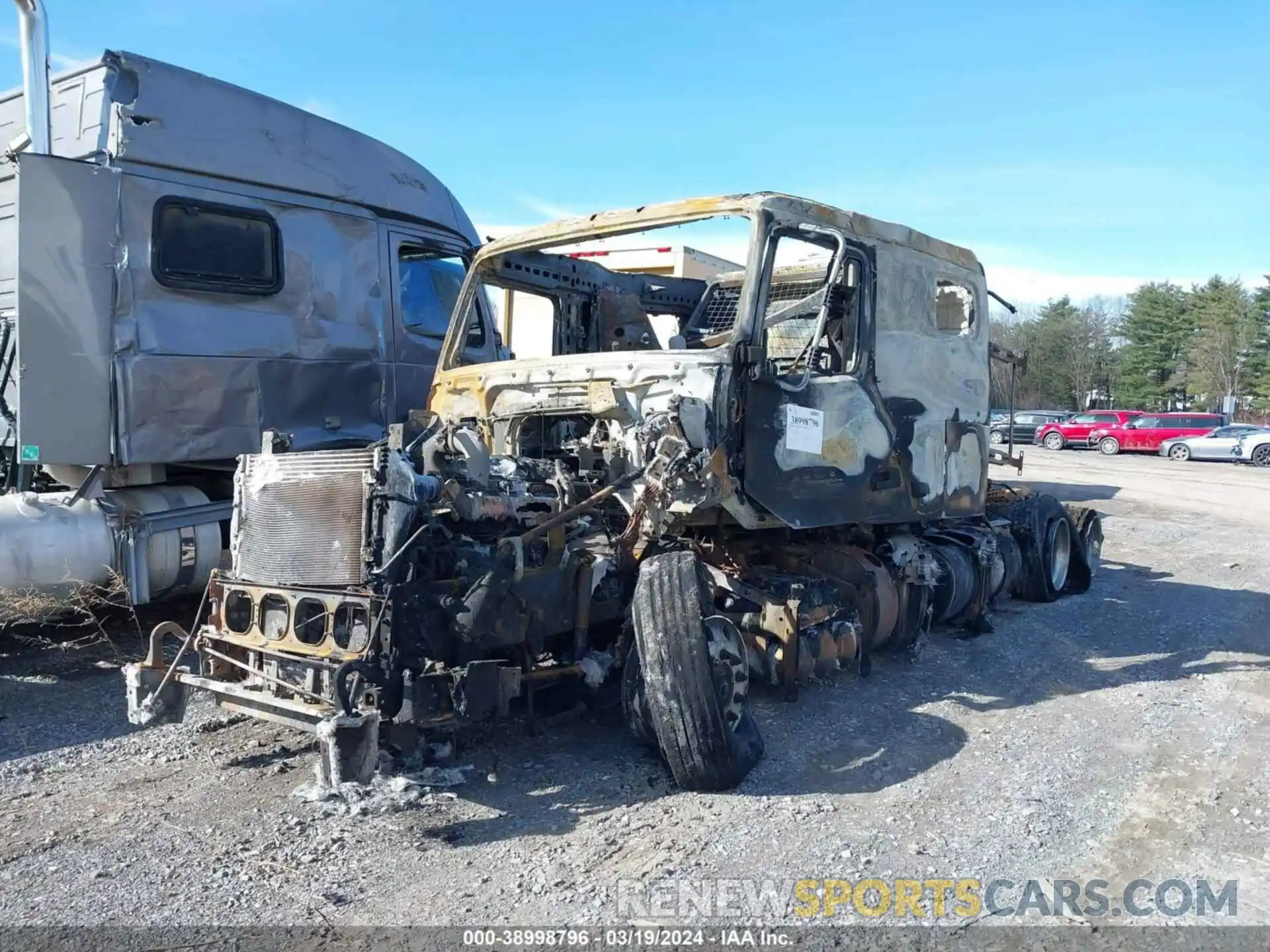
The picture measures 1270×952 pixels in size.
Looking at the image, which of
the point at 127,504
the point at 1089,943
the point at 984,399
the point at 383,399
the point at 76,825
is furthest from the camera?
the point at 383,399

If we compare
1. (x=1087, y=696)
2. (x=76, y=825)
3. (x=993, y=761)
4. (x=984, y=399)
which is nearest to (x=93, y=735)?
(x=76, y=825)

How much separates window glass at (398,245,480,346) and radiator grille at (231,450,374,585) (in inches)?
142

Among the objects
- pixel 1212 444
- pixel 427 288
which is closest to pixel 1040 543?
pixel 427 288

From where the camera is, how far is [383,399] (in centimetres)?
741

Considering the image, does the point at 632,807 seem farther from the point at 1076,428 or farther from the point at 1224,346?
the point at 1224,346

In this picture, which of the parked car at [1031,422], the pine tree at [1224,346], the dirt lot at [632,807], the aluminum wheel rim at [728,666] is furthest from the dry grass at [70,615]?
the pine tree at [1224,346]

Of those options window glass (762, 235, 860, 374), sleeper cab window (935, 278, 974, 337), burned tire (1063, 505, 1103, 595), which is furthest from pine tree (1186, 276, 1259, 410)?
window glass (762, 235, 860, 374)

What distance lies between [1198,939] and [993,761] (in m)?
1.47

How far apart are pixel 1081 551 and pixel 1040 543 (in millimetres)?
815

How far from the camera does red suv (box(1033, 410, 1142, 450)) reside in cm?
3494

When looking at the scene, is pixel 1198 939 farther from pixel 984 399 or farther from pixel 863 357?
pixel 984 399

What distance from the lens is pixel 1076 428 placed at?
35781 millimetres

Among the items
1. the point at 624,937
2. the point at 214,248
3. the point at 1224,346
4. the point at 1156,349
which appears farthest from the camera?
the point at 1156,349

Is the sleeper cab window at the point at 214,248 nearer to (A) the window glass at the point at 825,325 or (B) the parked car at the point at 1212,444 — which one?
(A) the window glass at the point at 825,325
